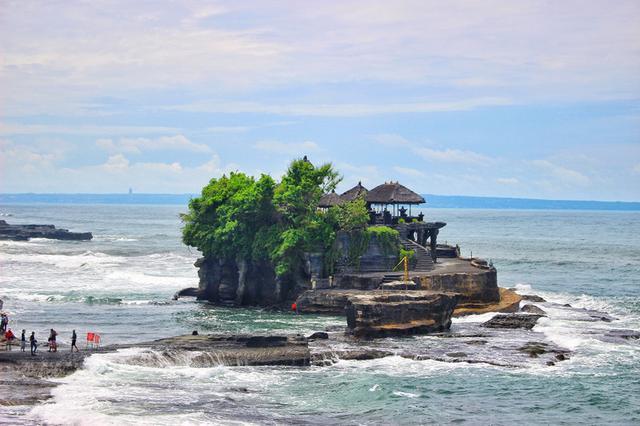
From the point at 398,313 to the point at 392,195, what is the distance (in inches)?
673

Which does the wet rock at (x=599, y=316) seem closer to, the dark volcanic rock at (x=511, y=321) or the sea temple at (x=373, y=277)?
the sea temple at (x=373, y=277)

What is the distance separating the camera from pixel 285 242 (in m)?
66.1

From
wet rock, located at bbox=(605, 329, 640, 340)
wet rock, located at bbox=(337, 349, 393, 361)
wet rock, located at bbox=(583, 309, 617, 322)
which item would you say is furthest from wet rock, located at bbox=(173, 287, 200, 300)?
wet rock, located at bbox=(605, 329, 640, 340)

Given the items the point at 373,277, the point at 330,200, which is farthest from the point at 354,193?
the point at 373,277

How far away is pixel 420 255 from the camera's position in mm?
69625

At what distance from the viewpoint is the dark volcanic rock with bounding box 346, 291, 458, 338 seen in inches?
2136

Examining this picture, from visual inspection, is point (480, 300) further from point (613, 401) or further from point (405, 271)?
point (613, 401)

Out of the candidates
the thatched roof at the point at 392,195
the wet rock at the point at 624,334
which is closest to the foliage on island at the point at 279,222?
the thatched roof at the point at 392,195

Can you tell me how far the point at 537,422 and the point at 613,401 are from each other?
202 inches

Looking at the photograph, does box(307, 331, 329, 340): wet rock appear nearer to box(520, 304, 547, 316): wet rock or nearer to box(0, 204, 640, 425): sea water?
box(0, 204, 640, 425): sea water

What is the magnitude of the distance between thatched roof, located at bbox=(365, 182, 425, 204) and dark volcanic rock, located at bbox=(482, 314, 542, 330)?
46.0 feet

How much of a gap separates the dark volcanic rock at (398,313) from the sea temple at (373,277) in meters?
0.06

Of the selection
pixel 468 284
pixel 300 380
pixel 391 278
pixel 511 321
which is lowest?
pixel 300 380

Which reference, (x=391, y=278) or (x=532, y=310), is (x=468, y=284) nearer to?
(x=532, y=310)
